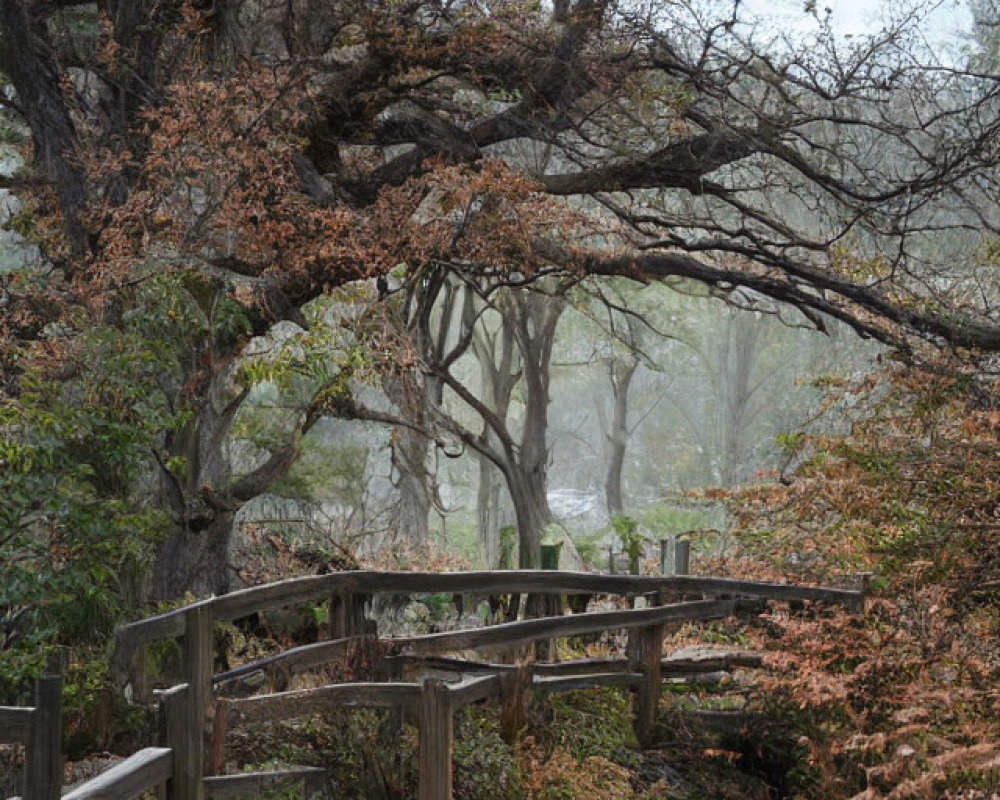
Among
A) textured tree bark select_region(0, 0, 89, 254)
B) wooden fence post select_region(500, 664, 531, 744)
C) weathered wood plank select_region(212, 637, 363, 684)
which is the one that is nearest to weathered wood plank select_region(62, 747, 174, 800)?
weathered wood plank select_region(212, 637, 363, 684)

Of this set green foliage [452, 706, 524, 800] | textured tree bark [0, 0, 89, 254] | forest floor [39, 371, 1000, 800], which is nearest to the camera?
forest floor [39, 371, 1000, 800]

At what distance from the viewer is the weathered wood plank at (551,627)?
798 centimetres

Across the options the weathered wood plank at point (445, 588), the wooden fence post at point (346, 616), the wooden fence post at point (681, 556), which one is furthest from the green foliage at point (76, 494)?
the wooden fence post at point (681, 556)

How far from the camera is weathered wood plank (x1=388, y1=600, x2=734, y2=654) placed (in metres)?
7.98

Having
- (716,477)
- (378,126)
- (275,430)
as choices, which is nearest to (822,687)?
(378,126)

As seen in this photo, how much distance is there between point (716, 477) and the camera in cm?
4997

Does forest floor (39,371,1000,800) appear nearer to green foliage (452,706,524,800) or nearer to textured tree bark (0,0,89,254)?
green foliage (452,706,524,800)

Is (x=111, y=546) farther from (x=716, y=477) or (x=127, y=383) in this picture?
(x=716, y=477)

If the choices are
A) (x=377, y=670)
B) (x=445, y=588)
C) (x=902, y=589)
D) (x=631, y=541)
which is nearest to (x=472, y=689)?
(x=377, y=670)

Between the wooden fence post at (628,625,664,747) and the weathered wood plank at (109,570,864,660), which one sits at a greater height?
the weathered wood plank at (109,570,864,660)

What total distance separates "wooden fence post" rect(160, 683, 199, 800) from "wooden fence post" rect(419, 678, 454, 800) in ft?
4.02

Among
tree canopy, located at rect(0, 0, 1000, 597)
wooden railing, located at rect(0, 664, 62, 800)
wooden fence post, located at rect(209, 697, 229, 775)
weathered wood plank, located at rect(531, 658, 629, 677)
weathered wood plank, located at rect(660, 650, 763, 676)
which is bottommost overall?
weathered wood plank, located at rect(660, 650, 763, 676)

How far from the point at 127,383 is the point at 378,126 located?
4.67 meters

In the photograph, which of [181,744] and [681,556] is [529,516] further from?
[181,744]
